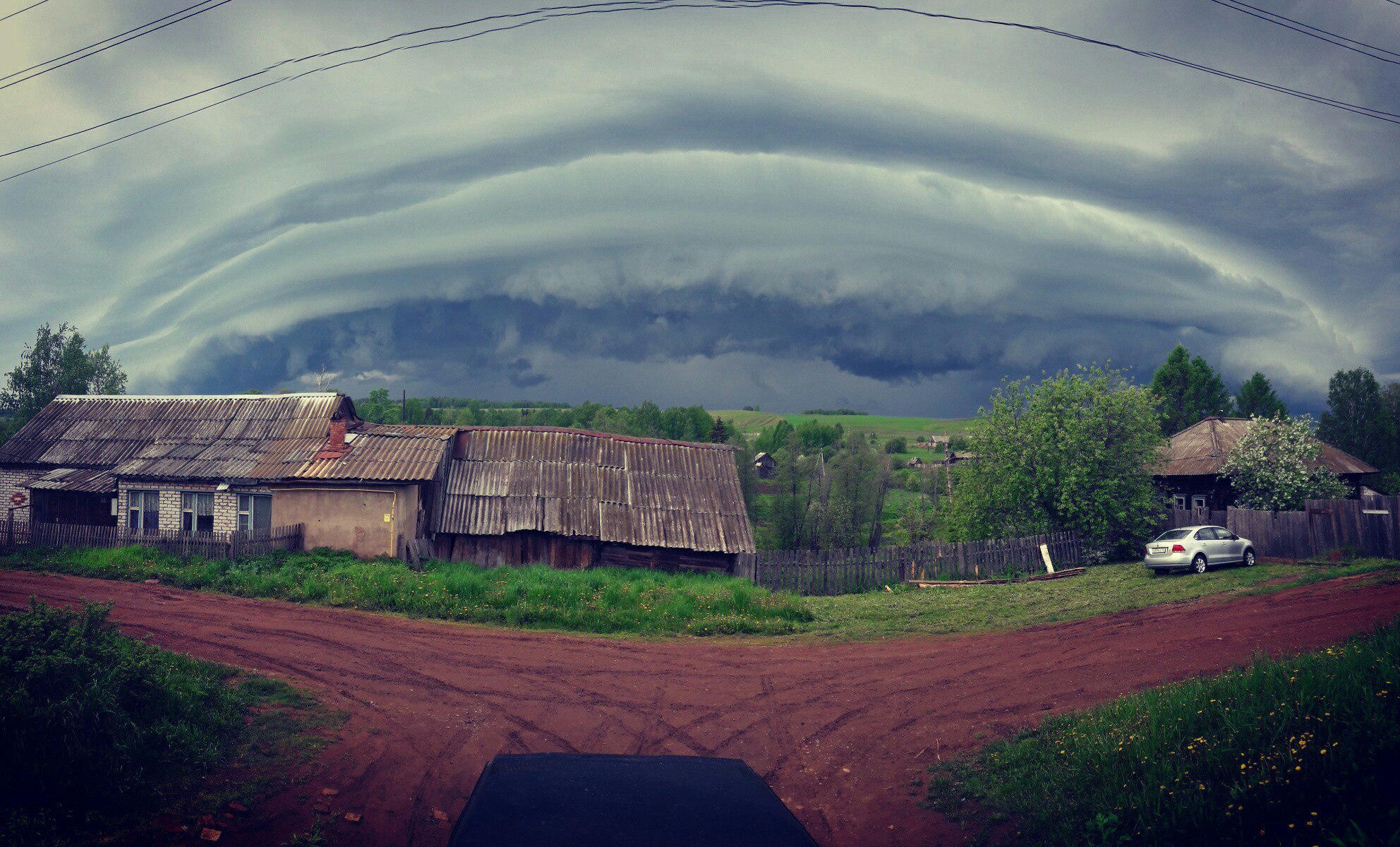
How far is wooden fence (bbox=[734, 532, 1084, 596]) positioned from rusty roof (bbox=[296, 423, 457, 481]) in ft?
38.5

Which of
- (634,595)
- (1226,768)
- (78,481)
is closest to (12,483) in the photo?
(78,481)

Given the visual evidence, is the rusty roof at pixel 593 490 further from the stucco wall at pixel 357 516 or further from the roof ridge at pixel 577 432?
the stucco wall at pixel 357 516

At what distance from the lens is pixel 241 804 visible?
7938mm

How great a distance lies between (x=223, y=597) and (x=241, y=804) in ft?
46.3

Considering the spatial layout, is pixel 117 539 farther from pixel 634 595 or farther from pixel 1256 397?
pixel 1256 397

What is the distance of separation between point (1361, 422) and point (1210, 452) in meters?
52.8

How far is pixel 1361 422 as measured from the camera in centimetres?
7438

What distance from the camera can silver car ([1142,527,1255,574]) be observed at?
24438 millimetres

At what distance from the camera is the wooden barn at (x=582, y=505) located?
2703cm

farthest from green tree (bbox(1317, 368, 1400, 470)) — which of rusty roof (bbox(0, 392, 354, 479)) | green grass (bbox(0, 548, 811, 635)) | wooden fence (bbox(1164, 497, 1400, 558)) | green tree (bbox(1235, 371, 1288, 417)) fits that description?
rusty roof (bbox(0, 392, 354, 479))

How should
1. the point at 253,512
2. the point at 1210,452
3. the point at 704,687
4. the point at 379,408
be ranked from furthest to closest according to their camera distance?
the point at 379,408
the point at 1210,452
the point at 253,512
the point at 704,687

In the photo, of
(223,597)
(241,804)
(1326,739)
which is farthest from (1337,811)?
(223,597)

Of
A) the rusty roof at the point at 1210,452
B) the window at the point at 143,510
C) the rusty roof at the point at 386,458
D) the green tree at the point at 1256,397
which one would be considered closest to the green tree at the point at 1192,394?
the green tree at the point at 1256,397

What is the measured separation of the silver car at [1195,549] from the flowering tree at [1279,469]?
8.48 metres
